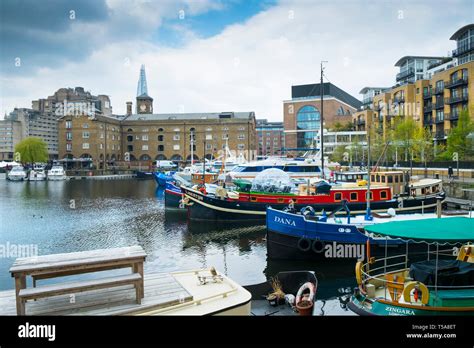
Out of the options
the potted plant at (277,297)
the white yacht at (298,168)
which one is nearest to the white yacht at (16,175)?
the white yacht at (298,168)

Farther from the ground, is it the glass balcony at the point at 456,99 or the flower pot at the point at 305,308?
the glass balcony at the point at 456,99

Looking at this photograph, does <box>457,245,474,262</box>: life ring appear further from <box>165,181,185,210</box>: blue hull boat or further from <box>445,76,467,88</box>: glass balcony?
<box>445,76,467,88</box>: glass balcony

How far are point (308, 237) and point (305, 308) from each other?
7601mm

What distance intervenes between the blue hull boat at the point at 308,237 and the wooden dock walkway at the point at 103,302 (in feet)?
34.6

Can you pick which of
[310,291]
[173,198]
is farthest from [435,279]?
[173,198]

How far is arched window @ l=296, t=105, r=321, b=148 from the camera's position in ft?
316

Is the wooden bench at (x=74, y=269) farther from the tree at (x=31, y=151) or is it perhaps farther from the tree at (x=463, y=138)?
the tree at (x=31, y=151)

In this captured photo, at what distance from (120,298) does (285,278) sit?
6013 millimetres

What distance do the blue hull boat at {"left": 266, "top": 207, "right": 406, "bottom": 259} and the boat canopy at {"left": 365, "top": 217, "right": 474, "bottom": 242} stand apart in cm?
725

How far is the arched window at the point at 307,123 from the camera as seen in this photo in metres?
96.4

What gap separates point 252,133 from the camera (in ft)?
314

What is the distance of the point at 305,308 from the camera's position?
8672 mm
